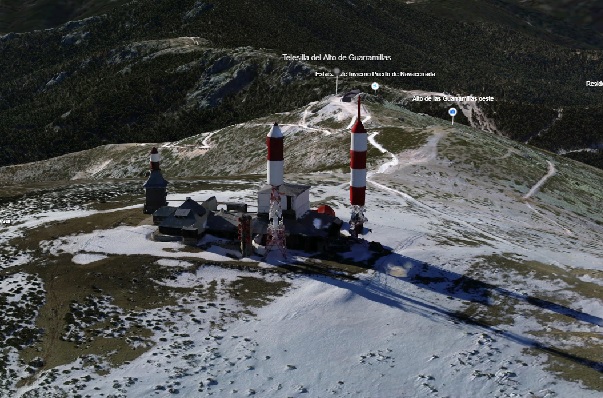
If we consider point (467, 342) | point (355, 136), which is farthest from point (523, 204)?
point (467, 342)

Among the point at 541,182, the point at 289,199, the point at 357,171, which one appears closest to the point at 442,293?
the point at 357,171

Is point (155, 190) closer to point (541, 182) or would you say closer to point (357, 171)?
point (357, 171)

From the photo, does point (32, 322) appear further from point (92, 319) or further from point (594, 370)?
point (594, 370)

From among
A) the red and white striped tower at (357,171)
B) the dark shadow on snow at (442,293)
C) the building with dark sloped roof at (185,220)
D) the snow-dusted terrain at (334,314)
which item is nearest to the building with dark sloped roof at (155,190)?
the snow-dusted terrain at (334,314)

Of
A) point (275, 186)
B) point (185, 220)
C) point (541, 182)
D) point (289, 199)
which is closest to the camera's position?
point (275, 186)

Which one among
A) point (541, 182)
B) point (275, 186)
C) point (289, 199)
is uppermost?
point (275, 186)

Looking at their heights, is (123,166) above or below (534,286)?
below

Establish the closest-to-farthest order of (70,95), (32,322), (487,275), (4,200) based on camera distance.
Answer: (32,322), (487,275), (4,200), (70,95)
